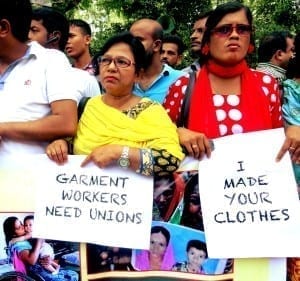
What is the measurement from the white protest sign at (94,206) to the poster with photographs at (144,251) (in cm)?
2

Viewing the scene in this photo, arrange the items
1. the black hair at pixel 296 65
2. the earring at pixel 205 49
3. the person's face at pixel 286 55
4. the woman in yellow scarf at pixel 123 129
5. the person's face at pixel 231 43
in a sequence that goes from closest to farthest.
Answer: the woman in yellow scarf at pixel 123 129 < the person's face at pixel 231 43 < the earring at pixel 205 49 < the black hair at pixel 296 65 < the person's face at pixel 286 55

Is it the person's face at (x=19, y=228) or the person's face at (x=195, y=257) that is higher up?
the person's face at (x=19, y=228)

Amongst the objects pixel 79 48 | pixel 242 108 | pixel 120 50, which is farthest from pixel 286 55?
pixel 120 50

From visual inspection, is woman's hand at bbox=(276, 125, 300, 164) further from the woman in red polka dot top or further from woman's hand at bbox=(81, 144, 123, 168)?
woman's hand at bbox=(81, 144, 123, 168)

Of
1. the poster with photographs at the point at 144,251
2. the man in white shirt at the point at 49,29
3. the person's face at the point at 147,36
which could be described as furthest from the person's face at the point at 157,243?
the man in white shirt at the point at 49,29

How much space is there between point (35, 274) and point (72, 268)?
186 mm

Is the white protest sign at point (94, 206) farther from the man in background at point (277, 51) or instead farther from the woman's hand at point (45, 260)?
the man in background at point (277, 51)

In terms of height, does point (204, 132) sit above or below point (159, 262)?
above

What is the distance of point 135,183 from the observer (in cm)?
271

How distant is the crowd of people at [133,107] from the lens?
265cm

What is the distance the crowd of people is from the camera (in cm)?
265

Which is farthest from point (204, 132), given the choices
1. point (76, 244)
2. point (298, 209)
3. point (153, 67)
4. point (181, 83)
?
point (153, 67)

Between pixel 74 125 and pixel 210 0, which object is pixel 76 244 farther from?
pixel 210 0

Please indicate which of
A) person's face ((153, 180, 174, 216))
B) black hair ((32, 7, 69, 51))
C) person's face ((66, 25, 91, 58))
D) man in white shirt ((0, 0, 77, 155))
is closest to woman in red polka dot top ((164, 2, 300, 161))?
person's face ((153, 180, 174, 216))
